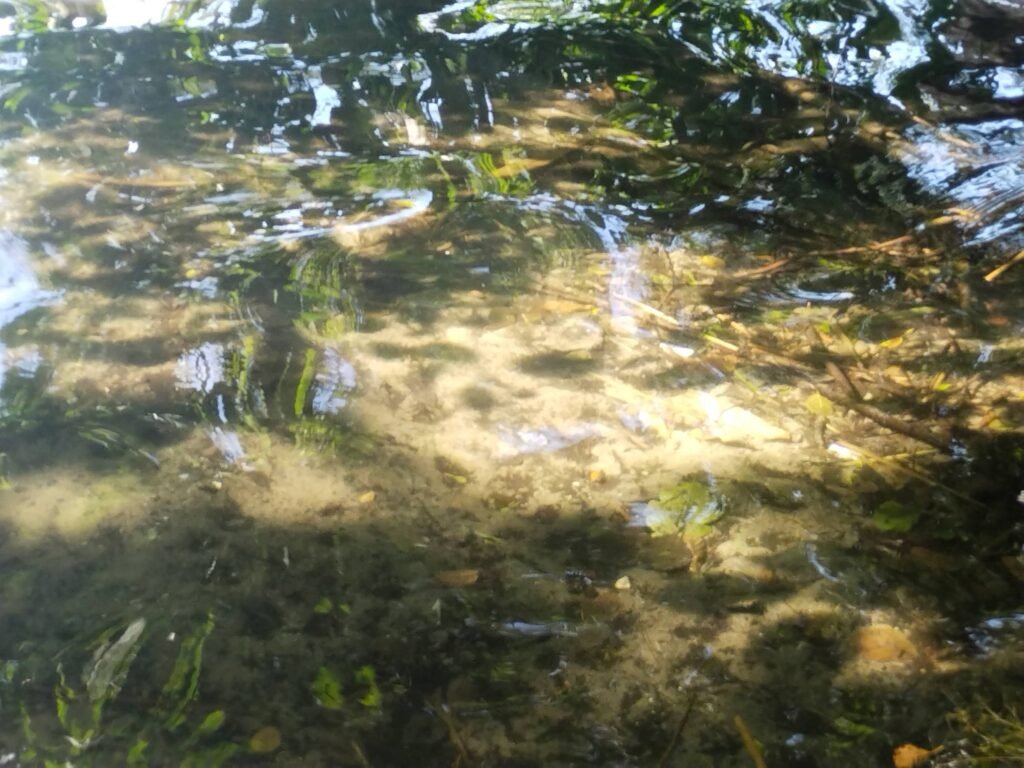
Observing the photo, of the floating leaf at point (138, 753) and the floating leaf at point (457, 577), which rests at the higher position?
the floating leaf at point (457, 577)

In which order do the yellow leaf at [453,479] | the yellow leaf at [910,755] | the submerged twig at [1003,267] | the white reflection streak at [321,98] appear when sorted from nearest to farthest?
the yellow leaf at [910,755]
the yellow leaf at [453,479]
the submerged twig at [1003,267]
the white reflection streak at [321,98]

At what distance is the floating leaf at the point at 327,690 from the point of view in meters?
1.72

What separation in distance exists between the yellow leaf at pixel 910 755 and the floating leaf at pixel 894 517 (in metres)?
0.52

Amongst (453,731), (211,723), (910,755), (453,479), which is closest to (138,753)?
(211,723)

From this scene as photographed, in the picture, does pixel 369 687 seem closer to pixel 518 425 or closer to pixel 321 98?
pixel 518 425

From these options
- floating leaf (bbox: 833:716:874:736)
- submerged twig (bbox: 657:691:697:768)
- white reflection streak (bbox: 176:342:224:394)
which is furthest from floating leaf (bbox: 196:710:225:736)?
floating leaf (bbox: 833:716:874:736)

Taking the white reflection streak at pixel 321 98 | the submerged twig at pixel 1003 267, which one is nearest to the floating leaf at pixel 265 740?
the submerged twig at pixel 1003 267

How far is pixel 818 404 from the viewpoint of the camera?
89.6 inches

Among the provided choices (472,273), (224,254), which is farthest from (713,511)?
(224,254)

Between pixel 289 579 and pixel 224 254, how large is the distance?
140cm

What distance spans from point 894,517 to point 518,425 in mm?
929

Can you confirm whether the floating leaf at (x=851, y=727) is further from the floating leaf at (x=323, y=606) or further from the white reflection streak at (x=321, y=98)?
the white reflection streak at (x=321, y=98)

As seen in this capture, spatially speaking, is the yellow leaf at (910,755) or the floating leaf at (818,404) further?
the floating leaf at (818,404)

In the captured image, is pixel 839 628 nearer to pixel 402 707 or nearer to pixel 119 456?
pixel 402 707
